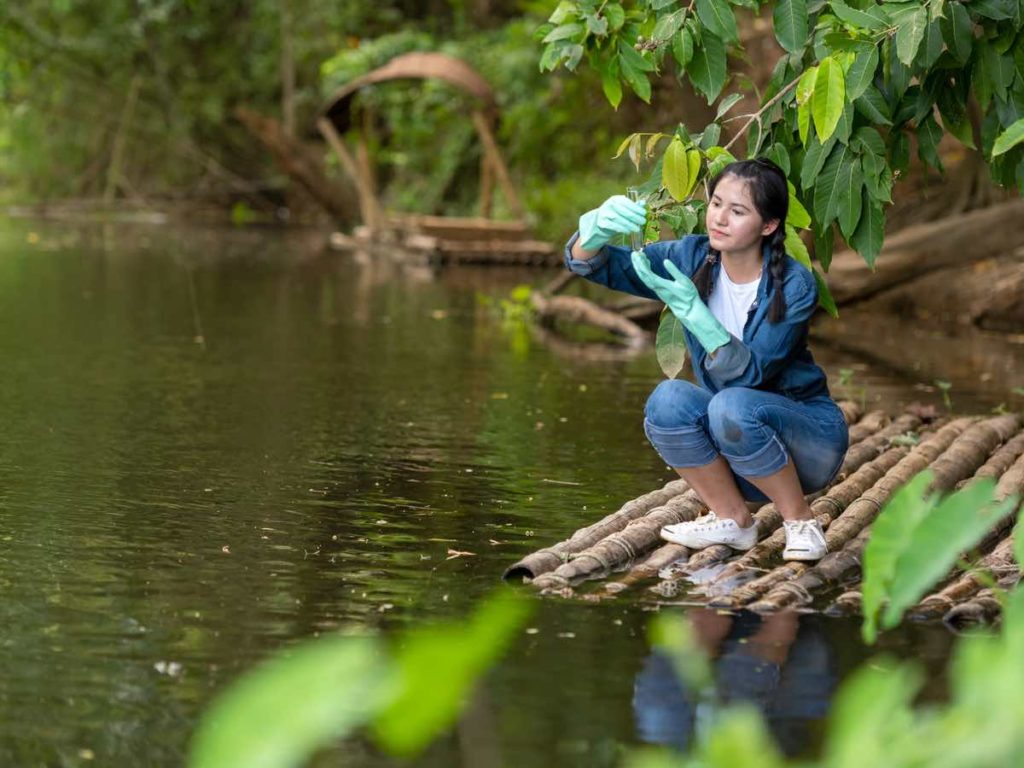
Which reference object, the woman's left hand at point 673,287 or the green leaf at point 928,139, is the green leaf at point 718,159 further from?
the green leaf at point 928,139

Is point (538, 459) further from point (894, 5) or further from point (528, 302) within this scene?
point (528, 302)

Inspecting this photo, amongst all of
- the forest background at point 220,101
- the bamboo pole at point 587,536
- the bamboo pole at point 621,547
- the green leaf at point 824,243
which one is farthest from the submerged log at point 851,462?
the forest background at point 220,101

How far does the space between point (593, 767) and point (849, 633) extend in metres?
1.17

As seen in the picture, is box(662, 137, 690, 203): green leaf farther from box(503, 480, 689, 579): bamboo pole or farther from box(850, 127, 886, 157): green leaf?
box(503, 480, 689, 579): bamboo pole

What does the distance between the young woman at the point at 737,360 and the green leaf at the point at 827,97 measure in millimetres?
185

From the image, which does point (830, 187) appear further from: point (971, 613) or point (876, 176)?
point (971, 613)

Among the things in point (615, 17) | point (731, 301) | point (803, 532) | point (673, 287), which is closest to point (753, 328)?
point (731, 301)

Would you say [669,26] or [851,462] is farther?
[851,462]

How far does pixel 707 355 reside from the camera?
192 inches

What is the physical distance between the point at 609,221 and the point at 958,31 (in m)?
1.20

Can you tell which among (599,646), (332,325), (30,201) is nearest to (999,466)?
(599,646)

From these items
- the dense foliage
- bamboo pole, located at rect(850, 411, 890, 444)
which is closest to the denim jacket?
the dense foliage

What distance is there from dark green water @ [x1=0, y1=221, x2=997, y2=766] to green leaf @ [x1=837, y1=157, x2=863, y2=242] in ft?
4.14

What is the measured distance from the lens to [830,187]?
5227 mm
